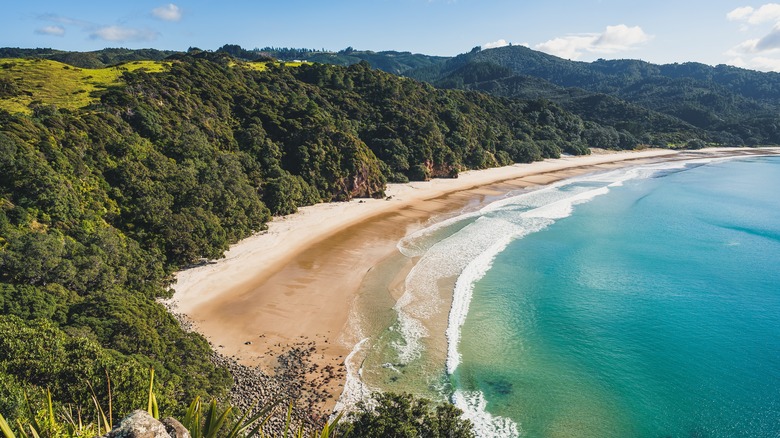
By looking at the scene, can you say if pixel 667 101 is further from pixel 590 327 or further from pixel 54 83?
pixel 54 83

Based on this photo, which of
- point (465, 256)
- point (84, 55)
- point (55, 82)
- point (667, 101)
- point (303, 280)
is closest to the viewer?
point (303, 280)

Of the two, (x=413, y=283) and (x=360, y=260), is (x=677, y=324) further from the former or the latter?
(x=360, y=260)

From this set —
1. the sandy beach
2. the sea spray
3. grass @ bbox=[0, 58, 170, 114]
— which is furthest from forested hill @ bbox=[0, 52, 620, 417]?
the sea spray

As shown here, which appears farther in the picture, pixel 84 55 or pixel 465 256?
pixel 84 55

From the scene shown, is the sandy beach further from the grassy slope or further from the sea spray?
the grassy slope

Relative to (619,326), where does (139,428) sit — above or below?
above

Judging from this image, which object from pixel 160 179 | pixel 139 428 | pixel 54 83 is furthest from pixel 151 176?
pixel 139 428

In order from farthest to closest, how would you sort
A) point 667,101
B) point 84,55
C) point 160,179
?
point 667,101
point 84,55
point 160,179

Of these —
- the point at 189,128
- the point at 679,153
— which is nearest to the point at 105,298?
the point at 189,128
